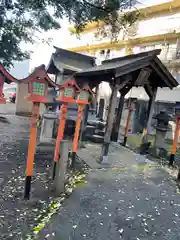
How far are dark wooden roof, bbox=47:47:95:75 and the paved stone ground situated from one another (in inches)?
324

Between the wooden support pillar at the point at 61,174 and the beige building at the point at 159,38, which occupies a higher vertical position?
the beige building at the point at 159,38

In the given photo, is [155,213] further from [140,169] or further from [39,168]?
[39,168]

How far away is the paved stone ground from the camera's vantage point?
4.14 metres

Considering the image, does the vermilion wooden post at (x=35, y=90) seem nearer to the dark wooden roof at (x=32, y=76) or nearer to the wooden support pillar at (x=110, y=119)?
the dark wooden roof at (x=32, y=76)

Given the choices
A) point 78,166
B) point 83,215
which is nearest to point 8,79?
point 83,215

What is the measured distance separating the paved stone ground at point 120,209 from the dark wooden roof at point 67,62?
27.0 feet

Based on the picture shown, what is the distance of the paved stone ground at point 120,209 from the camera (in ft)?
13.6

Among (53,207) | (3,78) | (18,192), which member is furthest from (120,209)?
(3,78)

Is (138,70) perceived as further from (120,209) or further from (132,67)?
(120,209)

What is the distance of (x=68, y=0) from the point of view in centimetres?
906

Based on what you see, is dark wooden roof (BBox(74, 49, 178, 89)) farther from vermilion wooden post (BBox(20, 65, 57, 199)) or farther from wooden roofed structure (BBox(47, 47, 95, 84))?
wooden roofed structure (BBox(47, 47, 95, 84))

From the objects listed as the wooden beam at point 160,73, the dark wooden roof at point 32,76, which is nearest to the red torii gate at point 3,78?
the dark wooden roof at point 32,76

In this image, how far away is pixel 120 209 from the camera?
507 cm

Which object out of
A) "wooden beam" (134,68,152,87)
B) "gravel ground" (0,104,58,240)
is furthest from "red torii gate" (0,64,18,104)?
"wooden beam" (134,68,152,87)
